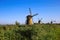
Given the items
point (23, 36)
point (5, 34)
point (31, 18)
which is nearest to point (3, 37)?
point (5, 34)

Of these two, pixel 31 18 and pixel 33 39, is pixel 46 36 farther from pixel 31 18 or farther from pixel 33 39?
pixel 31 18

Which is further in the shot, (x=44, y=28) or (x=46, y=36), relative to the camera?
(x=44, y=28)

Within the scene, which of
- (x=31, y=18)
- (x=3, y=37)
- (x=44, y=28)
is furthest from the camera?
(x=31, y=18)

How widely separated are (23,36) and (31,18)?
1537 cm

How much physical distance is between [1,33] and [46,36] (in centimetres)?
534

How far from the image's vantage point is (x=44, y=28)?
2766 centimetres

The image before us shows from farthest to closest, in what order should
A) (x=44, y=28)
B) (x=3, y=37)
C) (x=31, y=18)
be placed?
(x=31, y=18) < (x=44, y=28) < (x=3, y=37)

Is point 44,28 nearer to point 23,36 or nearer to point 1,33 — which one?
point 23,36

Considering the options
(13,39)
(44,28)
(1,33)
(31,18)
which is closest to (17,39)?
(13,39)

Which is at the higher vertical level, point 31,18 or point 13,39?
point 31,18

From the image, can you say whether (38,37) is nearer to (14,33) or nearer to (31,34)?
(31,34)

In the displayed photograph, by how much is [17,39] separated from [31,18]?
629 inches

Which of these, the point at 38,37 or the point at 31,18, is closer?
the point at 38,37

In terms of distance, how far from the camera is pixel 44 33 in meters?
25.6
